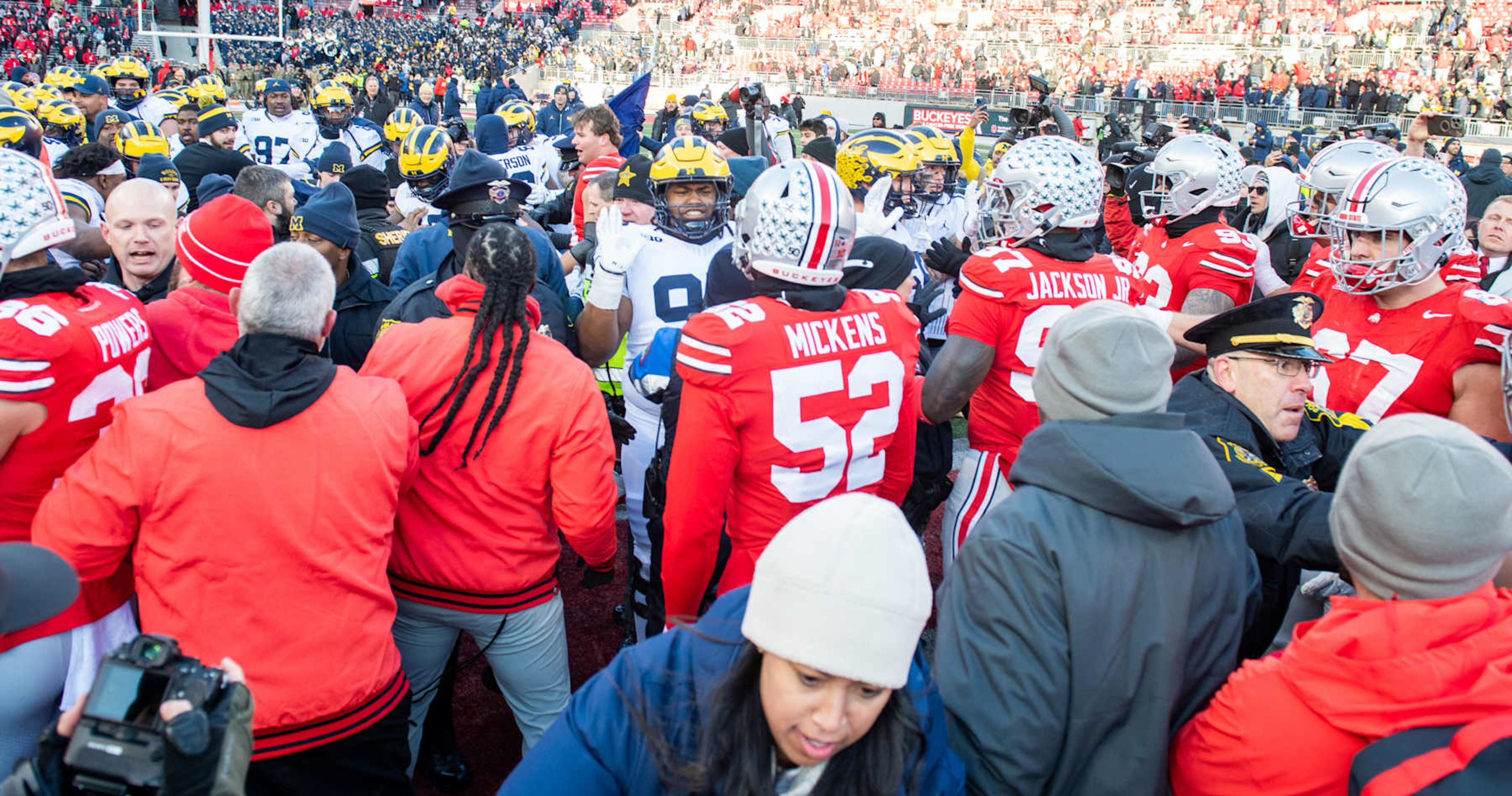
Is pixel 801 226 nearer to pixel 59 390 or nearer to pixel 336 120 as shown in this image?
pixel 59 390

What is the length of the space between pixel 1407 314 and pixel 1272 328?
1120 mm

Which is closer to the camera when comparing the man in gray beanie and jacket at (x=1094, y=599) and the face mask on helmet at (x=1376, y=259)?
the man in gray beanie and jacket at (x=1094, y=599)

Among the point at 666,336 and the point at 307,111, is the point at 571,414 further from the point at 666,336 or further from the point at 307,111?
the point at 307,111

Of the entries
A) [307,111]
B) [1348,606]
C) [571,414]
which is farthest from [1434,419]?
[307,111]

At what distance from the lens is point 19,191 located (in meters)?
2.60

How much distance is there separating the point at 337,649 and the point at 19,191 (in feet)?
4.69

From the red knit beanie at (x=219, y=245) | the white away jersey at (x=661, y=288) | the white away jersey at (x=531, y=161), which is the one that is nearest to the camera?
the red knit beanie at (x=219, y=245)

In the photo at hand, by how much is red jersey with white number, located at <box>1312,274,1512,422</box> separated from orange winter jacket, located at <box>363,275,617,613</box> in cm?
252

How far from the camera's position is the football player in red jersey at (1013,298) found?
335 centimetres

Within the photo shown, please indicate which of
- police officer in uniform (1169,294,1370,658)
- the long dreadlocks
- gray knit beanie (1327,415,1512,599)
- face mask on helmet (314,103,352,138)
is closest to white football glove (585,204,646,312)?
the long dreadlocks

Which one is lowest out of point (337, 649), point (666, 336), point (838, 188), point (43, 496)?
point (337, 649)

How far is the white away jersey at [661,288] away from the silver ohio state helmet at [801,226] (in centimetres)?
109

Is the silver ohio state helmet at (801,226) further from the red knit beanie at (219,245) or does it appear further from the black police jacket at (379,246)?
the black police jacket at (379,246)

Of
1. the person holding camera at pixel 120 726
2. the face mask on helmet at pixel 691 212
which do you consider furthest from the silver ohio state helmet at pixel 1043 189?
the person holding camera at pixel 120 726
